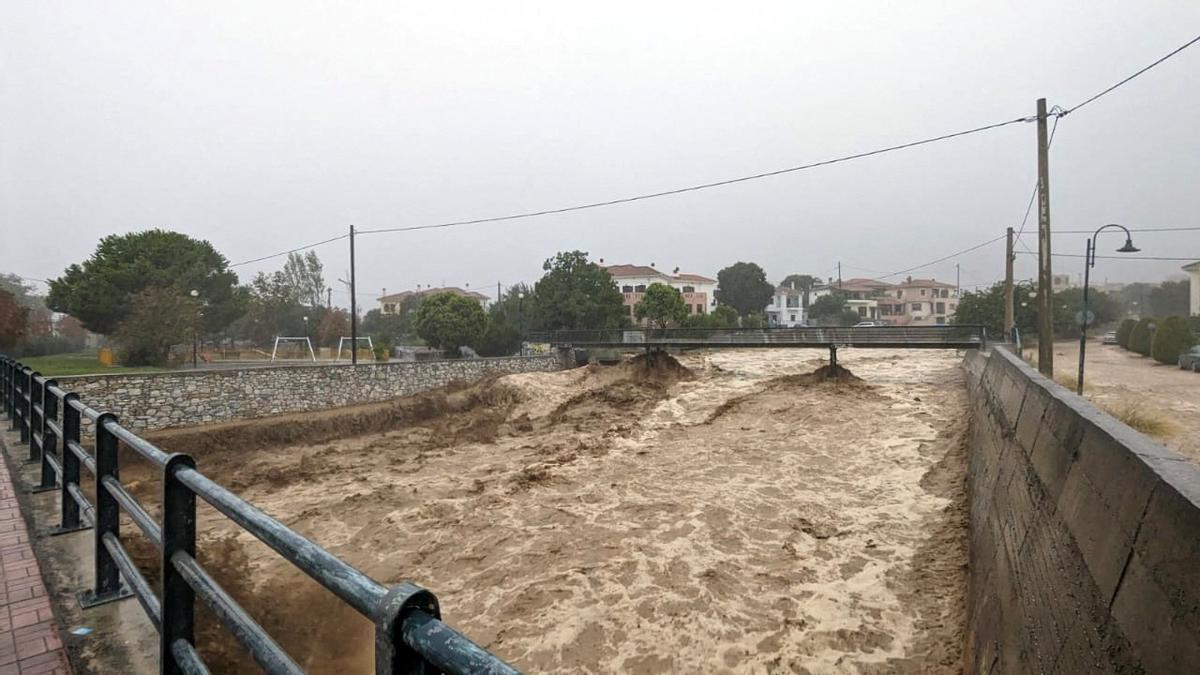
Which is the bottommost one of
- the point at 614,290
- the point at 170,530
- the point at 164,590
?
the point at 164,590

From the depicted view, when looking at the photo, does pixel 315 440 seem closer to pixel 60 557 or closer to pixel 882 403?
pixel 60 557

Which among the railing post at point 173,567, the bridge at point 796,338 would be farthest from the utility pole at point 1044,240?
the railing post at point 173,567

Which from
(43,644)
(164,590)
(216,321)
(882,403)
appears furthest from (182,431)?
(216,321)

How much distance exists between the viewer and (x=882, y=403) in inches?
829

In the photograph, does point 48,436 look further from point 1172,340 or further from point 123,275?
point 123,275

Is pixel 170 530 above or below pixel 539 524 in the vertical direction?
above

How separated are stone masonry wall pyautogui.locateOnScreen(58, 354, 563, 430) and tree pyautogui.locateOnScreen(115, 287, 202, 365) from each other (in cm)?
739

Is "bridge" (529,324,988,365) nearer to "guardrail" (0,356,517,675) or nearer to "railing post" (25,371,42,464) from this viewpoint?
"railing post" (25,371,42,464)

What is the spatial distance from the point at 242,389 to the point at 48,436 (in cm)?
1731

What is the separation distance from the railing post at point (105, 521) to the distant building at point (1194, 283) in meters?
40.0

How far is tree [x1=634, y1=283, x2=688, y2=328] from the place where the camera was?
4278 centimetres

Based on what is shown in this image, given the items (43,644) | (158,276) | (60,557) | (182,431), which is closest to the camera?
(43,644)

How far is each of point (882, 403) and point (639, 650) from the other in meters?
17.7

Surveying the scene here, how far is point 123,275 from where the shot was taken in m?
32.3
